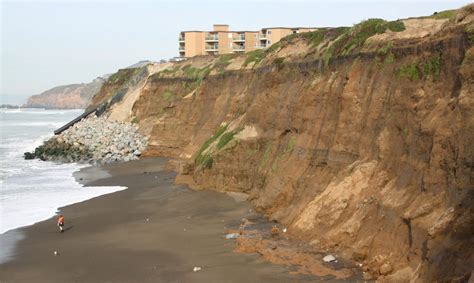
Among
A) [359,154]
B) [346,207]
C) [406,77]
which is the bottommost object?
[346,207]

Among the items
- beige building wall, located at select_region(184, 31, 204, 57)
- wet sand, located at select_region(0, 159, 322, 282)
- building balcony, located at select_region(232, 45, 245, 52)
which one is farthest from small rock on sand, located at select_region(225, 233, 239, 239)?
beige building wall, located at select_region(184, 31, 204, 57)

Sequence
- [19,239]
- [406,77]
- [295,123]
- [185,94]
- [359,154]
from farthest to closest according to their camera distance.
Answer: [185,94], [295,123], [19,239], [359,154], [406,77]

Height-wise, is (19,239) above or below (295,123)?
below

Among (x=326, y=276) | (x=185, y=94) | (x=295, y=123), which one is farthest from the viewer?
(x=185, y=94)

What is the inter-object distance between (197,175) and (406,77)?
44.7 ft

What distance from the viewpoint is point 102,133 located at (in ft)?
171

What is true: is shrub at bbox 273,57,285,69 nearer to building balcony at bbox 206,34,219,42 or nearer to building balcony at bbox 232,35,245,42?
building balcony at bbox 232,35,245,42

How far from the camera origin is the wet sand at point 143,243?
53.7 ft

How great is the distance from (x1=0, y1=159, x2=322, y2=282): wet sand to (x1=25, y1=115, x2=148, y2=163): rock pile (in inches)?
637

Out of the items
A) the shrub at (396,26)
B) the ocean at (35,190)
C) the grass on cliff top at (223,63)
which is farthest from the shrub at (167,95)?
the shrub at (396,26)

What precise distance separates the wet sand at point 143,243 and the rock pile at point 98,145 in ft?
53.1

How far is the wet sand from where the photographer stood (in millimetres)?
16359

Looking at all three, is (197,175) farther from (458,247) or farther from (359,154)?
(458,247)

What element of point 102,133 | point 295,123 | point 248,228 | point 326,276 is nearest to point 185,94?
point 102,133
